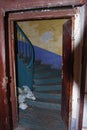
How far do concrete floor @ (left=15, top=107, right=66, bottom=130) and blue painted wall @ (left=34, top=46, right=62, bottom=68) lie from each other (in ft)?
6.63

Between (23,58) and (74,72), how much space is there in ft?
9.47

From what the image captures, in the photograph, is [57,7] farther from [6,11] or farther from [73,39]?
[6,11]

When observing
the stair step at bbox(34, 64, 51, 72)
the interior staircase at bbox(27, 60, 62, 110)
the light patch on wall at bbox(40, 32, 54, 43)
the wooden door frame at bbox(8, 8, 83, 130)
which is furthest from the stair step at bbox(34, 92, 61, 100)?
the light patch on wall at bbox(40, 32, 54, 43)

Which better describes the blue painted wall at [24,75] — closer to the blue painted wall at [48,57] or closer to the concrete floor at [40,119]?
the concrete floor at [40,119]

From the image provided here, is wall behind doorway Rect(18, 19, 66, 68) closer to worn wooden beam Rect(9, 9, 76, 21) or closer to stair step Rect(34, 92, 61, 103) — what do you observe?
stair step Rect(34, 92, 61, 103)

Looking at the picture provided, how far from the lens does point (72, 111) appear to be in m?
2.18

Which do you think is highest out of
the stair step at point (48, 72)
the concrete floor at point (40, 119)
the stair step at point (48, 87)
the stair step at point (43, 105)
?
the stair step at point (48, 72)

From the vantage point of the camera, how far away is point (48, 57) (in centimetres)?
566

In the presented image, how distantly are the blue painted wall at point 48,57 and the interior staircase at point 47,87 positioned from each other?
213mm

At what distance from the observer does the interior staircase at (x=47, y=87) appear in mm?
3986

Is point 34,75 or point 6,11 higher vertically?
point 6,11

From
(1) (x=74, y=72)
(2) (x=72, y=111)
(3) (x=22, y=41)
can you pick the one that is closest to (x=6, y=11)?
(1) (x=74, y=72)

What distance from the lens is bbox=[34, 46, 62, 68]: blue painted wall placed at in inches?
217

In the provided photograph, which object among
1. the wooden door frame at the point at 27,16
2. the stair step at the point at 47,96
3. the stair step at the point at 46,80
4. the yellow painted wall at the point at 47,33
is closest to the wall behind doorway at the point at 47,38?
the yellow painted wall at the point at 47,33
